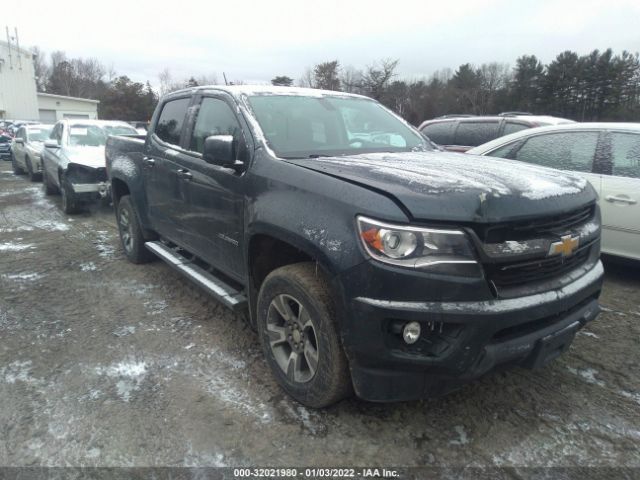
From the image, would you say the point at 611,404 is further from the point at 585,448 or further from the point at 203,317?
the point at 203,317

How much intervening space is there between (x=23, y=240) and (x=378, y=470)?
20.5ft

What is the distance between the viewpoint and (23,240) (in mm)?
6473

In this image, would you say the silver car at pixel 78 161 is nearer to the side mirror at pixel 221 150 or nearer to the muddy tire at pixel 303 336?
the side mirror at pixel 221 150

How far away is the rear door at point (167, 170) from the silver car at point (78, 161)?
410 cm

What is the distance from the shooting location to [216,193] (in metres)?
3.29

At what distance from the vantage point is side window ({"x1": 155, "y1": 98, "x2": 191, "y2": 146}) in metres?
4.13

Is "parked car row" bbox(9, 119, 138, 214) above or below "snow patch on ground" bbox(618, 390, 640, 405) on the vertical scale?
above

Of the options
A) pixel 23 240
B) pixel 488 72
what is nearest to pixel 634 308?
pixel 23 240

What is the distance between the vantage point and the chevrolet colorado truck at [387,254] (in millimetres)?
2084

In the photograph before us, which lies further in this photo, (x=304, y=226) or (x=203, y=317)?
(x=203, y=317)

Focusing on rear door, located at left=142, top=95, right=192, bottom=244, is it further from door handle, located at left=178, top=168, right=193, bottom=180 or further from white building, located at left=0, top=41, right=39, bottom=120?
white building, located at left=0, top=41, right=39, bottom=120

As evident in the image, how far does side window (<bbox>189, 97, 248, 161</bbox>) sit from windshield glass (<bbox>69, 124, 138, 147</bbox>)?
20.4 feet

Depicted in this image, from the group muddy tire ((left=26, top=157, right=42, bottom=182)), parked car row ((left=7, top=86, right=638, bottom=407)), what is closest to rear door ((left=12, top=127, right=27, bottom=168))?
muddy tire ((left=26, top=157, right=42, bottom=182))

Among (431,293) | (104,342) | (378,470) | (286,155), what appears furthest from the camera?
(104,342)
